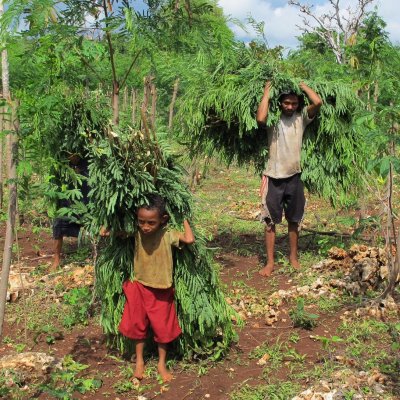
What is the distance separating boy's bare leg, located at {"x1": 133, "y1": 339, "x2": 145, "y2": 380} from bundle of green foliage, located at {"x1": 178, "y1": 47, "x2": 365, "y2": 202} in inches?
91.1

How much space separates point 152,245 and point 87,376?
0.93m

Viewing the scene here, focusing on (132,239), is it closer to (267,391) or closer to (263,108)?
(267,391)

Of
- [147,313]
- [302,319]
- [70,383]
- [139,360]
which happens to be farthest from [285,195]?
[70,383]

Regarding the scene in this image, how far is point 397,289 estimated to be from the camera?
4.17 m

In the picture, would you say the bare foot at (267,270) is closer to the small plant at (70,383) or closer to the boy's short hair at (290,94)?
the boy's short hair at (290,94)

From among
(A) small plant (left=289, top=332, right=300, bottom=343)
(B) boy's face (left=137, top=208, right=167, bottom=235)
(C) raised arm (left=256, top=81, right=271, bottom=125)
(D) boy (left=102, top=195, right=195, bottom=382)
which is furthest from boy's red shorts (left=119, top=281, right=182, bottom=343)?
(C) raised arm (left=256, top=81, right=271, bottom=125)

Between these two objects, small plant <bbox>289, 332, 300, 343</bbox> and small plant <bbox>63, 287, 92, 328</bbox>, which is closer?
small plant <bbox>289, 332, 300, 343</bbox>

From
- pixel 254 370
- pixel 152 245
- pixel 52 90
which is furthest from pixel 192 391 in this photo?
pixel 52 90

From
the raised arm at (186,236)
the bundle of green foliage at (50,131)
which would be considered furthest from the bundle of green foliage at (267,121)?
the raised arm at (186,236)

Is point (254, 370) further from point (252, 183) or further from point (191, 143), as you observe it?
point (252, 183)

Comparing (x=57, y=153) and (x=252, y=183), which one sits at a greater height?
(x=57, y=153)

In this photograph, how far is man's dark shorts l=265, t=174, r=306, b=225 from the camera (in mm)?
4914

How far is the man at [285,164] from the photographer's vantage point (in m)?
4.70

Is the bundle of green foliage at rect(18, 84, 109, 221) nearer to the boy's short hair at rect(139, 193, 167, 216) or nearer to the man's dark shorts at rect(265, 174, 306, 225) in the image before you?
the boy's short hair at rect(139, 193, 167, 216)
